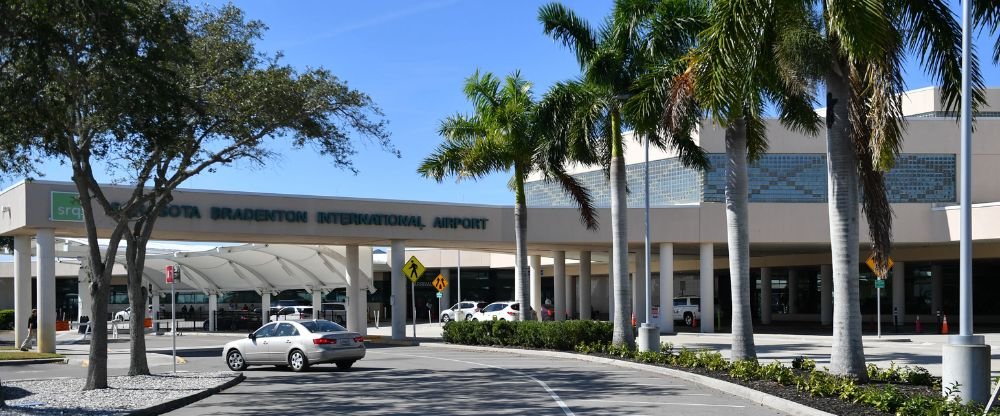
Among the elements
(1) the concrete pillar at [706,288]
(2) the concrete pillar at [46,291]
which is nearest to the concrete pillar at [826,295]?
(1) the concrete pillar at [706,288]

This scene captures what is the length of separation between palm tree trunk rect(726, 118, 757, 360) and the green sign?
21.9 meters

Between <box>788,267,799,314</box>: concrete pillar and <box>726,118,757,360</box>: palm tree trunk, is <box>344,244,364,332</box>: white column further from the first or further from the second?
<box>788,267,799,314</box>: concrete pillar

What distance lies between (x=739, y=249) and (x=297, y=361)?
11421 mm

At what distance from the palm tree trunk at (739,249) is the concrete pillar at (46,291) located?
75.3ft

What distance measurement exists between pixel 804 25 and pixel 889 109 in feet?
8.18

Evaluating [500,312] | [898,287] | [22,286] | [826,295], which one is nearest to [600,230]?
[500,312]

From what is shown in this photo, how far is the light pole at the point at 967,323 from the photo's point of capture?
12.8 m

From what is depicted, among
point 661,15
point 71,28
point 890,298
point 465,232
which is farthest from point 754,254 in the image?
point 71,28

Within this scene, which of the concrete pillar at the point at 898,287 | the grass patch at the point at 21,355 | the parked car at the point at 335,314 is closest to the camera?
the grass patch at the point at 21,355

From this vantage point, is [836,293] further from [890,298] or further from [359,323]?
[890,298]

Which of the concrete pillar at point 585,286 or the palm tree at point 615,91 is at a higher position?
the palm tree at point 615,91

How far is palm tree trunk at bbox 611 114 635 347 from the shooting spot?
92.6 ft

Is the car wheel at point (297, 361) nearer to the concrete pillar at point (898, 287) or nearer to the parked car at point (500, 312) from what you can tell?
the parked car at point (500, 312)

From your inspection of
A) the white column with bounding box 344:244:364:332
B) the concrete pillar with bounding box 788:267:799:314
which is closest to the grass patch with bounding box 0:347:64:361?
the white column with bounding box 344:244:364:332
